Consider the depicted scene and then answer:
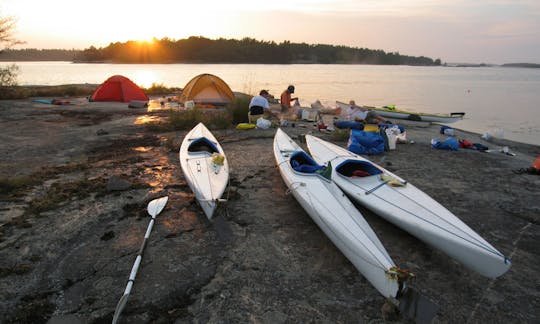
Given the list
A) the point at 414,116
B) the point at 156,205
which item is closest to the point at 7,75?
the point at 156,205

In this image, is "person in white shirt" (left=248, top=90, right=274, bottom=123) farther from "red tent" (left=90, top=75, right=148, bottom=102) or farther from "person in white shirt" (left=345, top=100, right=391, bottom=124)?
"red tent" (left=90, top=75, right=148, bottom=102)

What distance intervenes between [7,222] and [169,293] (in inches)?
114

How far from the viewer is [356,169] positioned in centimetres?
624

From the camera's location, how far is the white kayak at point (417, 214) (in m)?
3.66

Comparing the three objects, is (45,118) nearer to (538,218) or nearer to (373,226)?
(373,226)

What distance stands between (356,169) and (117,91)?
15035 mm

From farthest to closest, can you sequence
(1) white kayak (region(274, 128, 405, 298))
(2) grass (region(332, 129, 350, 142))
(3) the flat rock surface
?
(2) grass (region(332, 129, 350, 142))
(1) white kayak (region(274, 128, 405, 298))
(3) the flat rock surface

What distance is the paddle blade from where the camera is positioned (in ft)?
16.5

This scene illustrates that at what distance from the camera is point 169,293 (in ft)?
11.5

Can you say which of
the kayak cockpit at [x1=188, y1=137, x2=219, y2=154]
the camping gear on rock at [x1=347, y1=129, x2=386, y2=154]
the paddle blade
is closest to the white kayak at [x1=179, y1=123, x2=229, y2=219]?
the kayak cockpit at [x1=188, y1=137, x2=219, y2=154]

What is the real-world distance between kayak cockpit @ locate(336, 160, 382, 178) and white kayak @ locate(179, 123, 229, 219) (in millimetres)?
2081

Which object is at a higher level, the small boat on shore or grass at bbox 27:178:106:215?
the small boat on shore

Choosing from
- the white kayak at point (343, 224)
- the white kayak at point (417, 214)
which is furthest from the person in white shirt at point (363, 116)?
the white kayak at point (343, 224)

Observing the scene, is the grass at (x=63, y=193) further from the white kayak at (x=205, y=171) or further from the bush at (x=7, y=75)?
the bush at (x=7, y=75)
